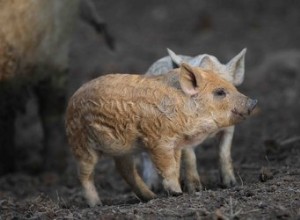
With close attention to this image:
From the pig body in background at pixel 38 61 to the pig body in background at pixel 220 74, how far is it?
1.52m

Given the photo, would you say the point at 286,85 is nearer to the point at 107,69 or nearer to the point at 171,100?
the point at 107,69

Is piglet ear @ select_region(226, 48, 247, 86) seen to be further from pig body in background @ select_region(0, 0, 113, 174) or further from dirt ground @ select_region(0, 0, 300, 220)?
pig body in background @ select_region(0, 0, 113, 174)

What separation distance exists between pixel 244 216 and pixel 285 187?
0.83 meters

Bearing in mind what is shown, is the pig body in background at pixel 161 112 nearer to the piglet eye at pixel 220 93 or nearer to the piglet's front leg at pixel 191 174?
the piglet eye at pixel 220 93

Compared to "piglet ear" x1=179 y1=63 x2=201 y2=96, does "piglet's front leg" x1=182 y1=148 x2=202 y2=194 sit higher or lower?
lower

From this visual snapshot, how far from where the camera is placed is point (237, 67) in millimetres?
7770

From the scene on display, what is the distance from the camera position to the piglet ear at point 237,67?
25.2 ft

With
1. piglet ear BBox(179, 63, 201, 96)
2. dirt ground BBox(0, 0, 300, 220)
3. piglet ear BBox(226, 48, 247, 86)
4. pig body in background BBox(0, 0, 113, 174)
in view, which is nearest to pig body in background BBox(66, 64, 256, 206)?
piglet ear BBox(179, 63, 201, 96)

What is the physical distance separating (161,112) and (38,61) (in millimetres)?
2812

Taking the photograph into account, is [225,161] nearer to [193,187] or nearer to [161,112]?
[193,187]

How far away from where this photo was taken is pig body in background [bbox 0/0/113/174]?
28.8 feet

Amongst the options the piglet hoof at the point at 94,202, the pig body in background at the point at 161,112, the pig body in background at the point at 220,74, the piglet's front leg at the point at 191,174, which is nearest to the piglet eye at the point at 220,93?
the pig body in background at the point at 161,112

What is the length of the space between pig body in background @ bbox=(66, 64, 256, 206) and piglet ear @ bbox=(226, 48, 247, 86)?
702 mm

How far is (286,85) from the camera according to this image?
13.0 metres
